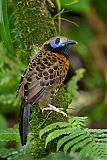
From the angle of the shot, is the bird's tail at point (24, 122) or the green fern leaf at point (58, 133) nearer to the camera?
the green fern leaf at point (58, 133)

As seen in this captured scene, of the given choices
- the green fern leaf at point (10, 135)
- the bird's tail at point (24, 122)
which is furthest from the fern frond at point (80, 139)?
the green fern leaf at point (10, 135)

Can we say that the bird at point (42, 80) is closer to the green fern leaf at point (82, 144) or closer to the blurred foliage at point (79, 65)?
the blurred foliage at point (79, 65)

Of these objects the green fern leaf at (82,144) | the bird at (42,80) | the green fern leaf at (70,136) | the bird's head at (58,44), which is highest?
the bird's head at (58,44)

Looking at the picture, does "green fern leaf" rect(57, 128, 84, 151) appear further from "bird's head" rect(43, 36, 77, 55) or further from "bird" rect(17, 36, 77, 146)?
"bird's head" rect(43, 36, 77, 55)

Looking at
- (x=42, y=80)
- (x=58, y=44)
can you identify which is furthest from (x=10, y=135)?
(x=58, y=44)

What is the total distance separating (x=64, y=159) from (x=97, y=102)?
117 inches

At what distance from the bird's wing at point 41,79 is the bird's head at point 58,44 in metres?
0.07

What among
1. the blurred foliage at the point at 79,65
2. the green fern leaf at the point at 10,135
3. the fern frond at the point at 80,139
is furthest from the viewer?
the blurred foliage at the point at 79,65

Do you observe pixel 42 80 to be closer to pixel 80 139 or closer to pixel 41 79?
pixel 41 79

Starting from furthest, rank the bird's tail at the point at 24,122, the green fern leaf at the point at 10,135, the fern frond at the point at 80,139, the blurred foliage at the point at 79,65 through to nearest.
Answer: the blurred foliage at the point at 79,65, the green fern leaf at the point at 10,135, the bird's tail at the point at 24,122, the fern frond at the point at 80,139

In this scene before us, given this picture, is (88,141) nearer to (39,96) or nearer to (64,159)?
(64,159)

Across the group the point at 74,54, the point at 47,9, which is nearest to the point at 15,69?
the point at 47,9

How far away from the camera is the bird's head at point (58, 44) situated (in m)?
2.42

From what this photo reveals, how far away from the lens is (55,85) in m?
2.36
